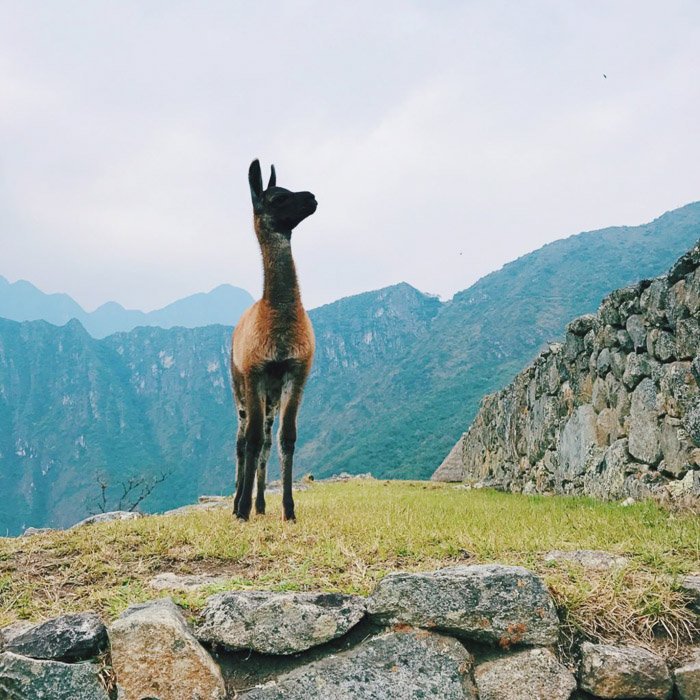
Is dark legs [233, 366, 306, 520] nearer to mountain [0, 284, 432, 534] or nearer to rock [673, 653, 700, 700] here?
rock [673, 653, 700, 700]

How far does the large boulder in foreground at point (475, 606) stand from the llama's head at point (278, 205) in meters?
4.31

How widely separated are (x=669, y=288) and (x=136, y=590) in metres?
6.58

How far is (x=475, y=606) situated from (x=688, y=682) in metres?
1.06

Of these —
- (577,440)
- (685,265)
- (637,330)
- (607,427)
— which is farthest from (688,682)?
(577,440)

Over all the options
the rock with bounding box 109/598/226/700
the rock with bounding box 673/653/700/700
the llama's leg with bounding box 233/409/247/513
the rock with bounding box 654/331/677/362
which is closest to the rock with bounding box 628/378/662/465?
the rock with bounding box 654/331/677/362

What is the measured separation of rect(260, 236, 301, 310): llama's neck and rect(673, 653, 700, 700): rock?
4585 millimetres

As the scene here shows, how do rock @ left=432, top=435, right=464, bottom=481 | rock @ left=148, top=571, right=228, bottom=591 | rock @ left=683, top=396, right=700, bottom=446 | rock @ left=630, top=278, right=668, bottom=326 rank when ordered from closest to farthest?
rock @ left=148, top=571, right=228, bottom=591, rock @ left=683, top=396, right=700, bottom=446, rock @ left=630, top=278, right=668, bottom=326, rock @ left=432, top=435, right=464, bottom=481

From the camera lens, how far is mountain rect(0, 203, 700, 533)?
73.8 metres

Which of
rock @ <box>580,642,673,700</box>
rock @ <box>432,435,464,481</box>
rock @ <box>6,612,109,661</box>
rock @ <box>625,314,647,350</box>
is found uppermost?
rock @ <box>625,314,647,350</box>

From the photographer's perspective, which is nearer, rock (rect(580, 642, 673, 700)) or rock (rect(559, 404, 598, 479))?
rock (rect(580, 642, 673, 700))

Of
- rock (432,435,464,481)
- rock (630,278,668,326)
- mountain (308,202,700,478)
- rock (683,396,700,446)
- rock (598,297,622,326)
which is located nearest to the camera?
rock (683,396,700,446)

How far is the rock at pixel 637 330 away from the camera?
7.80 m

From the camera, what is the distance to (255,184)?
6.56 metres

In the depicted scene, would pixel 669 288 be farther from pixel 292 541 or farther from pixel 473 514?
pixel 292 541
